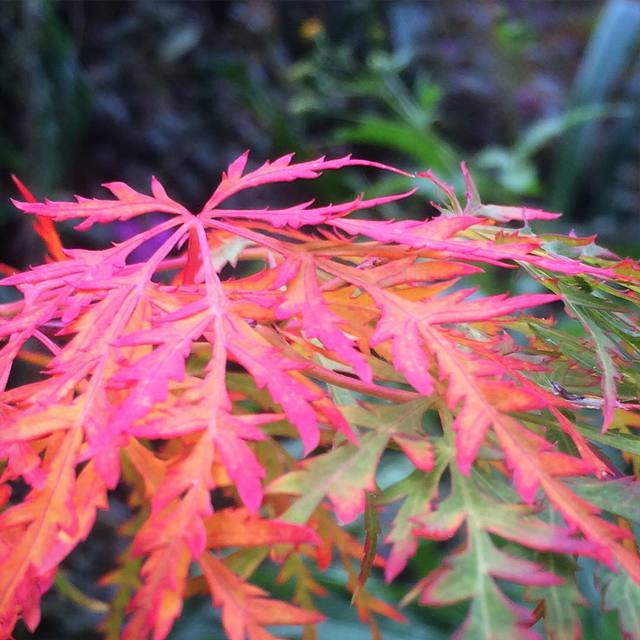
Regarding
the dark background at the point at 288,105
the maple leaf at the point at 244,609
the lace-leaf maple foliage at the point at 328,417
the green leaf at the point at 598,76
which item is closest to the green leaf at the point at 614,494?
the lace-leaf maple foliage at the point at 328,417

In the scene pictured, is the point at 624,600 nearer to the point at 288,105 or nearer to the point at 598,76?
the point at 598,76

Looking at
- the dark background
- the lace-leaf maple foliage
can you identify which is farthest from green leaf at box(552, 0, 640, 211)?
the lace-leaf maple foliage

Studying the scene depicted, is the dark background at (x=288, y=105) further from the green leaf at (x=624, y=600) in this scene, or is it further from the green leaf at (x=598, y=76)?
the green leaf at (x=624, y=600)

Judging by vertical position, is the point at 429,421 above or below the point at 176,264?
below

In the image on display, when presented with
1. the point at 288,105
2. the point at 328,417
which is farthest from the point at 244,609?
the point at 288,105

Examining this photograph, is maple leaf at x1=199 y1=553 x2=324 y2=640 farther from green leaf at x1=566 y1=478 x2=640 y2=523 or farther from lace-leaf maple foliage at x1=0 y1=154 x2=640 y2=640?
green leaf at x1=566 y1=478 x2=640 y2=523

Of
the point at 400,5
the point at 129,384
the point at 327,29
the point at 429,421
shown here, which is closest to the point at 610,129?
the point at 400,5

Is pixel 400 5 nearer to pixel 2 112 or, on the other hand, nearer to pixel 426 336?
pixel 2 112
